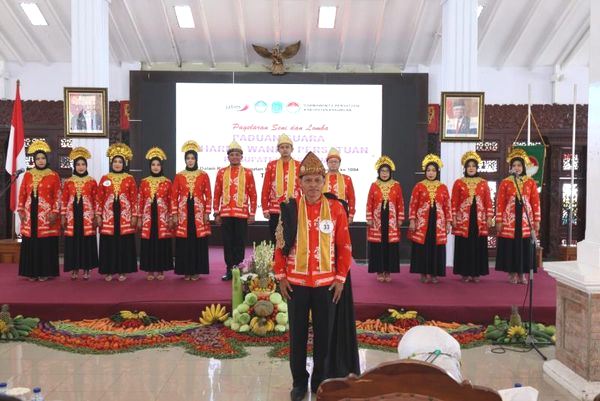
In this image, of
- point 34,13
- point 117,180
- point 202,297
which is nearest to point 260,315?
point 202,297

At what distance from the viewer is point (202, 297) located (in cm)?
516

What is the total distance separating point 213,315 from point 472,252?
277cm

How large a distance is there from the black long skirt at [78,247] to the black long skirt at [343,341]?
3.45 metres

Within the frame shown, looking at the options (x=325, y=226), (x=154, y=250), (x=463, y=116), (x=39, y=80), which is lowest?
(x=154, y=250)

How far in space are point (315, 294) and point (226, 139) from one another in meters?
6.18

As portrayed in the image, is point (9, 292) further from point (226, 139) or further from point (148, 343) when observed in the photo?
point (226, 139)

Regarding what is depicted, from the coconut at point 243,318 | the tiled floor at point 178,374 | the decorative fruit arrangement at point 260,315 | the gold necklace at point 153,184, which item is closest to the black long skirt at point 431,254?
the tiled floor at point 178,374

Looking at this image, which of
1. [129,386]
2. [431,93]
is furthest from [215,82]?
[129,386]

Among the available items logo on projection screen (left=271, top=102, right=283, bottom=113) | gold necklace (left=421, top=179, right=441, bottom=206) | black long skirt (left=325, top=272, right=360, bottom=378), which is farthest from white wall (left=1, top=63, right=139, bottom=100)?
black long skirt (left=325, top=272, right=360, bottom=378)

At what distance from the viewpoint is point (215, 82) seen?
9.15 m

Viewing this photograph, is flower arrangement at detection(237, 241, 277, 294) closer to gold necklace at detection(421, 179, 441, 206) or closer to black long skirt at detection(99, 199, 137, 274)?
black long skirt at detection(99, 199, 137, 274)

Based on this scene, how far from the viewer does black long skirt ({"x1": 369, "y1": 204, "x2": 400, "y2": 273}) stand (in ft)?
19.7

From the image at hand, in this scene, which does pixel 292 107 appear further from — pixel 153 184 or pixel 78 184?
pixel 78 184

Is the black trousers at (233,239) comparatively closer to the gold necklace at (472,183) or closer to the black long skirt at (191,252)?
the black long skirt at (191,252)
